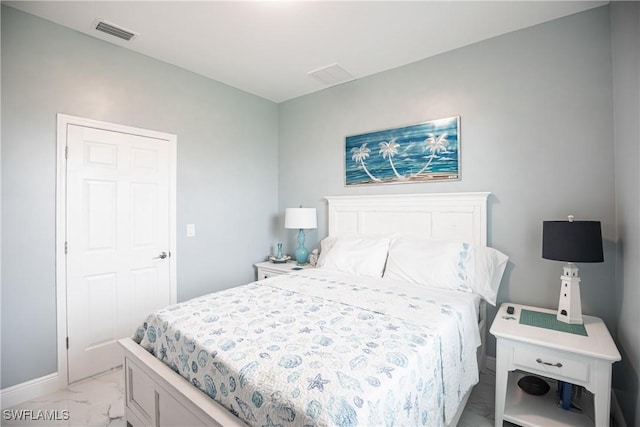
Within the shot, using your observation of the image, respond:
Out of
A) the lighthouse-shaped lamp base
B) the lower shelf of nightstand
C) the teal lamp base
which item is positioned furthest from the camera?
the teal lamp base

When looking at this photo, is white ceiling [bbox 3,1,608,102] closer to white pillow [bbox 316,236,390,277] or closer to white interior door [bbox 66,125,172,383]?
white interior door [bbox 66,125,172,383]

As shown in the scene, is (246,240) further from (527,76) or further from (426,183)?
(527,76)

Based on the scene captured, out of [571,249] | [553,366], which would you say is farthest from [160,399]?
[571,249]

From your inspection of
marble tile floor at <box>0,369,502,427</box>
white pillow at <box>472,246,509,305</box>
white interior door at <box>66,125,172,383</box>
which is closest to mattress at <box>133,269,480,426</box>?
white pillow at <box>472,246,509,305</box>

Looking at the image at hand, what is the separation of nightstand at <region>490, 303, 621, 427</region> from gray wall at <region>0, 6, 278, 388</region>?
8.78 ft

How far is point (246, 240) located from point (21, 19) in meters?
2.54

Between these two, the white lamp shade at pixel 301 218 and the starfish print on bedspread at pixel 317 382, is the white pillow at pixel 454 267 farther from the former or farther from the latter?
the starfish print on bedspread at pixel 317 382

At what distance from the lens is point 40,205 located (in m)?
2.22

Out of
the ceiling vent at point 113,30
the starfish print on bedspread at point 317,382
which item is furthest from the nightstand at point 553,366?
the ceiling vent at point 113,30

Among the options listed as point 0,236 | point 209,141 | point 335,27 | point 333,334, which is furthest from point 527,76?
point 0,236

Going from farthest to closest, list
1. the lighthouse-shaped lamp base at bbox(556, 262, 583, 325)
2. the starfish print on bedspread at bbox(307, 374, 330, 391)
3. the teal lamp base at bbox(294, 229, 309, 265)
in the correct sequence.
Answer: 1. the teal lamp base at bbox(294, 229, 309, 265)
2. the lighthouse-shaped lamp base at bbox(556, 262, 583, 325)
3. the starfish print on bedspread at bbox(307, 374, 330, 391)

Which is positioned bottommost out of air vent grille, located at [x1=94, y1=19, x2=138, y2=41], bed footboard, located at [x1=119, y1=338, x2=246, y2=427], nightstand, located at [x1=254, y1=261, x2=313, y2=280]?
bed footboard, located at [x1=119, y1=338, x2=246, y2=427]

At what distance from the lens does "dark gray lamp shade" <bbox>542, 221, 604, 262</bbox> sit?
1.77 metres

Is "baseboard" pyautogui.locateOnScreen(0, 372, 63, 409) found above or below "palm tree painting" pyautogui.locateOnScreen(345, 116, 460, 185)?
below
